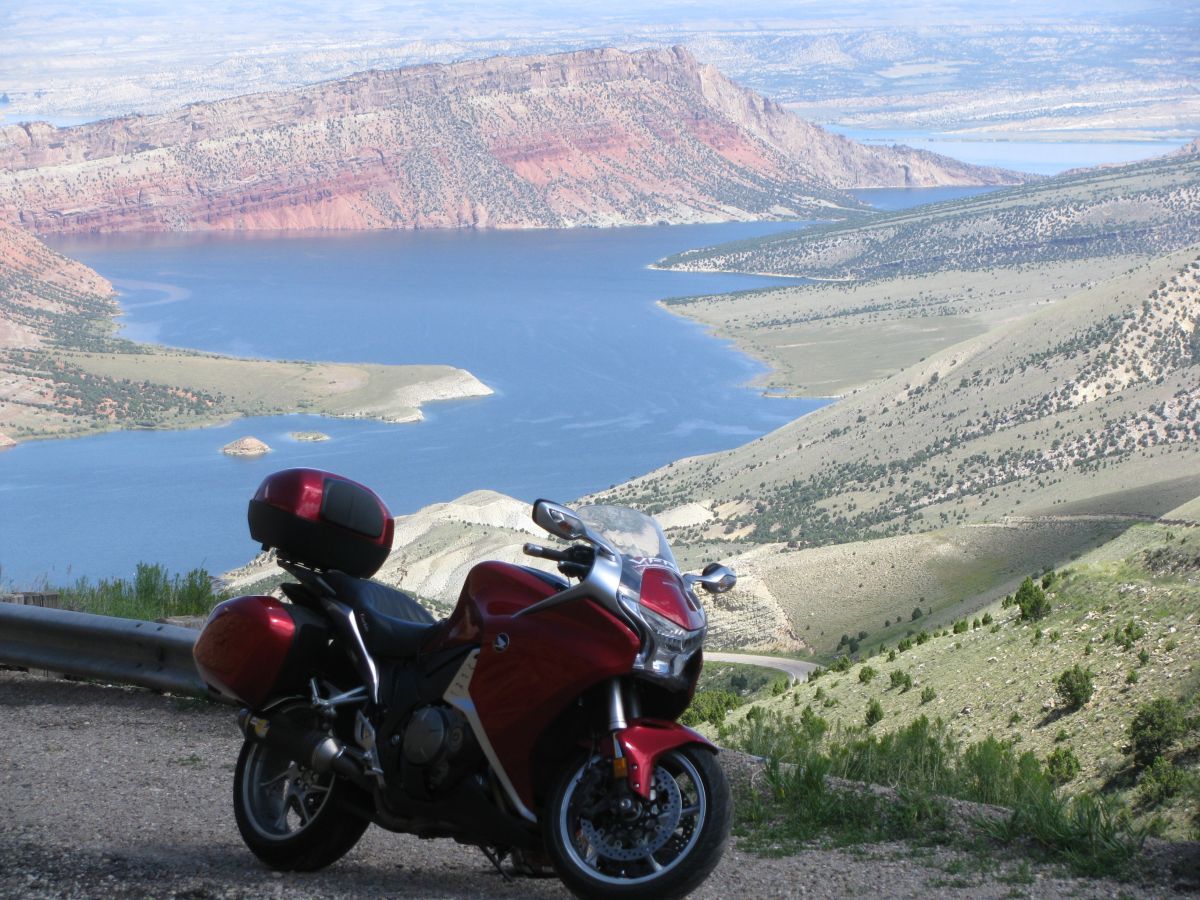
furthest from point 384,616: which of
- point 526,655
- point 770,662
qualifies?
point 770,662

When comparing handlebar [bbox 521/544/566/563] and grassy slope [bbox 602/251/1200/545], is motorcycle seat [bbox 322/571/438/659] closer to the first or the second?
handlebar [bbox 521/544/566/563]

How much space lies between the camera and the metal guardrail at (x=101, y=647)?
8.67 m

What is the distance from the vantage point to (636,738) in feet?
17.3

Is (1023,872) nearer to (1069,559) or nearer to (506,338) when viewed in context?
(1069,559)

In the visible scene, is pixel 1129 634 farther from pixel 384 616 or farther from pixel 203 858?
pixel 203 858

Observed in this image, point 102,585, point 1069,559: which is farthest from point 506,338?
point 102,585

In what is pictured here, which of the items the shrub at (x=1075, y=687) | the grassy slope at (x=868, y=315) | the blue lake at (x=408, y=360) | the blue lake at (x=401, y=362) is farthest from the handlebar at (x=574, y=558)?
the grassy slope at (x=868, y=315)

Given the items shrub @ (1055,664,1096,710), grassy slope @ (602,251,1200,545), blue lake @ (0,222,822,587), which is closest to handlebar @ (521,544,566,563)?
shrub @ (1055,664,1096,710)

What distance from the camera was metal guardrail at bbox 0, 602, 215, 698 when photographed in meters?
8.67

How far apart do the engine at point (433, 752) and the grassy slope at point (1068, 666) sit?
7.14 m

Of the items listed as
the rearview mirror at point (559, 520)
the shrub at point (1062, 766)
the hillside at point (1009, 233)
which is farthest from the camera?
the hillside at point (1009, 233)

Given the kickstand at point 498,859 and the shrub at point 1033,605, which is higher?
the kickstand at point 498,859

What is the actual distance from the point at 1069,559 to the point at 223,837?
2535 centimetres

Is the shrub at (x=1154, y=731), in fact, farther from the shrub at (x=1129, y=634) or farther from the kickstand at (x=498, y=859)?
the kickstand at (x=498, y=859)
